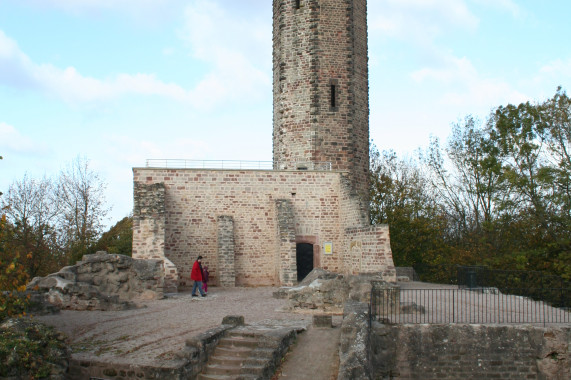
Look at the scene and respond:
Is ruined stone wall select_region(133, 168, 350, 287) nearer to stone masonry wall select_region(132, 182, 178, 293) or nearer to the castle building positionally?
the castle building

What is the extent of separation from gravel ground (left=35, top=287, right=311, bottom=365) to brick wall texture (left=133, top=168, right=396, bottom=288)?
3642 millimetres

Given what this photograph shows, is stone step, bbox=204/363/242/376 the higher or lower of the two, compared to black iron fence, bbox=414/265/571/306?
lower

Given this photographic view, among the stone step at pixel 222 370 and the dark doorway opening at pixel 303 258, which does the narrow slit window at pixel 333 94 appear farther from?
the stone step at pixel 222 370

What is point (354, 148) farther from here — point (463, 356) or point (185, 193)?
point (463, 356)

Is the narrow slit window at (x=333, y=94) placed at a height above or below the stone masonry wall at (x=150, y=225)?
above

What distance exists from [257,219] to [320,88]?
6375 mm

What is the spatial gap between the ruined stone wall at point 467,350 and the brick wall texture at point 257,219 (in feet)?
26.2

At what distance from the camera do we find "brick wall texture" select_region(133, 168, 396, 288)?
21891 millimetres

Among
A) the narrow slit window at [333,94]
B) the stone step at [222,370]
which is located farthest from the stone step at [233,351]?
the narrow slit window at [333,94]

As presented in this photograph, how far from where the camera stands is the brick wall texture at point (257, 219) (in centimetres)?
2189

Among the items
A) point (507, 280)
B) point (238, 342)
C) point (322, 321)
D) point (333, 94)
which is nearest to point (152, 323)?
point (238, 342)

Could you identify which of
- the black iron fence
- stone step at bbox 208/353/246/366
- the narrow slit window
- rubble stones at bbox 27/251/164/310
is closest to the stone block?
stone step at bbox 208/353/246/366

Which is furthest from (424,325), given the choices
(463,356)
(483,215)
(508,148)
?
(483,215)

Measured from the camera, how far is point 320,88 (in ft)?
81.6
